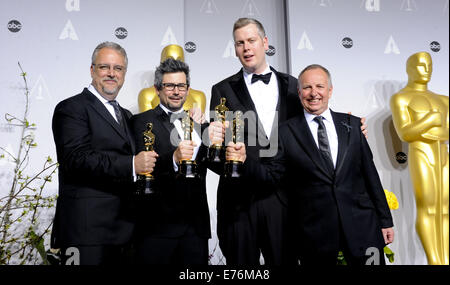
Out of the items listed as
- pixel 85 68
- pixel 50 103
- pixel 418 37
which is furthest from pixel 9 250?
pixel 418 37

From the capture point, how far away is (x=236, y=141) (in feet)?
6.24

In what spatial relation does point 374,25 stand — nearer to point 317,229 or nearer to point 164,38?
point 164,38

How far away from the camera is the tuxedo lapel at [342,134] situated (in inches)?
78.5

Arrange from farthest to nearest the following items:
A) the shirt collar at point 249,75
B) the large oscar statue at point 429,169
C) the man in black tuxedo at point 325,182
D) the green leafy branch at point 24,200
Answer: the large oscar statue at point 429,169, the green leafy branch at point 24,200, the shirt collar at point 249,75, the man in black tuxedo at point 325,182

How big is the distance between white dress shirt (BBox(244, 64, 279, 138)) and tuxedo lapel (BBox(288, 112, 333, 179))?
125 mm

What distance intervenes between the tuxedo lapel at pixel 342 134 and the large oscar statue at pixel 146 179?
79 cm

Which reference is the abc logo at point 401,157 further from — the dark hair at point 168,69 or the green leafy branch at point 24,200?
the green leafy branch at point 24,200

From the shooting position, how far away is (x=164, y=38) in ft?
11.9

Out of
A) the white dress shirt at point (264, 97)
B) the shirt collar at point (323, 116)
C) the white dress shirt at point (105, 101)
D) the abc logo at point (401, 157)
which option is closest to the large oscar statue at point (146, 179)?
the white dress shirt at point (105, 101)

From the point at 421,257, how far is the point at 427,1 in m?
2.26

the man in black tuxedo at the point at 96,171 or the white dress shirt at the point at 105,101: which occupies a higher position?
the white dress shirt at the point at 105,101

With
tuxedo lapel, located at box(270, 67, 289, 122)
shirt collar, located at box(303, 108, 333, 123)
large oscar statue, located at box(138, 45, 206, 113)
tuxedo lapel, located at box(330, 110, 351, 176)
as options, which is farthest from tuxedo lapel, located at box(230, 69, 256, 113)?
large oscar statue, located at box(138, 45, 206, 113)

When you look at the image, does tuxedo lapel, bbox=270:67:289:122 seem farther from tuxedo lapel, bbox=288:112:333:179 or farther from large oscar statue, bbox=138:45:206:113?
large oscar statue, bbox=138:45:206:113
